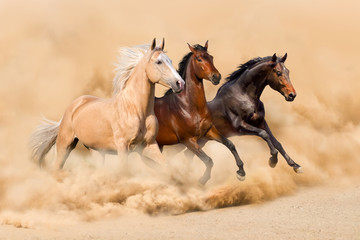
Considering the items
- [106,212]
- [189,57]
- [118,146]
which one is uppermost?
[189,57]

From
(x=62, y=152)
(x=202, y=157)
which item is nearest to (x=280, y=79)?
(x=202, y=157)

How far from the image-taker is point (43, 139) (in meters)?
12.4

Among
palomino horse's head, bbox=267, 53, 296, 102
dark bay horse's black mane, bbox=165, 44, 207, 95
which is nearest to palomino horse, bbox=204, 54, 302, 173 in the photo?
palomino horse's head, bbox=267, 53, 296, 102

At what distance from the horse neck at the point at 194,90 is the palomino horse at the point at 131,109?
3.80 feet

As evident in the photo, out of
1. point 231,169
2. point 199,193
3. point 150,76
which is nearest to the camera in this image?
point 150,76

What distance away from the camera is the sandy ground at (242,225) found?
9695 mm

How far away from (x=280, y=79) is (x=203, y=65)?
5.09 ft

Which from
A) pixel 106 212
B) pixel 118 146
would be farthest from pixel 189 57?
pixel 106 212

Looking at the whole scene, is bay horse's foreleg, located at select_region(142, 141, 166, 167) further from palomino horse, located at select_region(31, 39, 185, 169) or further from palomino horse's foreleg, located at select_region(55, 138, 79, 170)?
palomino horse's foreleg, located at select_region(55, 138, 79, 170)

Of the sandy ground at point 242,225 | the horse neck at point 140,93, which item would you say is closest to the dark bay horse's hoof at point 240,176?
the sandy ground at point 242,225

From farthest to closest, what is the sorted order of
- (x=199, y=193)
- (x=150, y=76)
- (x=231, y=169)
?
(x=231, y=169) → (x=199, y=193) → (x=150, y=76)

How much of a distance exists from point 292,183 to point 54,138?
14.3ft

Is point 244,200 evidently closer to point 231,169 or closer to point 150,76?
point 231,169

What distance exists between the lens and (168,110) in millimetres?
12195
